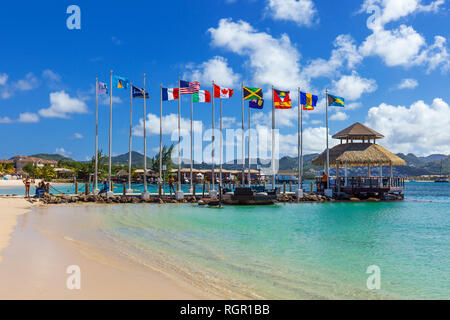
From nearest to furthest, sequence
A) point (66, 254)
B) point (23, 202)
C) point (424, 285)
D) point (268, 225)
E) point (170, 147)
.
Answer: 1. point (424, 285)
2. point (66, 254)
3. point (268, 225)
4. point (23, 202)
5. point (170, 147)

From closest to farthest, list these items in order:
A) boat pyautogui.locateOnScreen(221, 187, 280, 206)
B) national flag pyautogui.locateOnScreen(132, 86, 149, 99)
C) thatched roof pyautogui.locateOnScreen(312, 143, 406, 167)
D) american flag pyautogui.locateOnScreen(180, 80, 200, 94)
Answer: american flag pyautogui.locateOnScreen(180, 80, 200, 94)
national flag pyautogui.locateOnScreen(132, 86, 149, 99)
boat pyautogui.locateOnScreen(221, 187, 280, 206)
thatched roof pyautogui.locateOnScreen(312, 143, 406, 167)

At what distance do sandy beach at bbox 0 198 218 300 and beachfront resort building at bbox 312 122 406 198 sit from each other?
115ft

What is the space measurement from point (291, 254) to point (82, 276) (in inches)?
276

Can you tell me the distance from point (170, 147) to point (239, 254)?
266 ft

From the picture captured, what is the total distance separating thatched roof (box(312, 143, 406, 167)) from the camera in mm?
41000

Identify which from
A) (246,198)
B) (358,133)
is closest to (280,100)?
(246,198)

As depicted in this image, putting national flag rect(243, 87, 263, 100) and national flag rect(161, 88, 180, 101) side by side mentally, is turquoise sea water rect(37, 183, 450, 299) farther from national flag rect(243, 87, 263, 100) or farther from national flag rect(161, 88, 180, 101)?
national flag rect(243, 87, 263, 100)

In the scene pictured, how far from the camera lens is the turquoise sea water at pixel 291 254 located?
8591 mm

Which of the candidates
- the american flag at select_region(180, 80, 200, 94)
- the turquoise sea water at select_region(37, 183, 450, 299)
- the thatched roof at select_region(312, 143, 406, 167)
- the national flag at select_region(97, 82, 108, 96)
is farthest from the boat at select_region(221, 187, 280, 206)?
the national flag at select_region(97, 82, 108, 96)

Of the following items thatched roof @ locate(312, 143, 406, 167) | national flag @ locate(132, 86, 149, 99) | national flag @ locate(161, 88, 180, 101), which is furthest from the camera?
thatched roof @ locate(312, 143, 406, 167)

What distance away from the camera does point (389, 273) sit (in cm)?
1023

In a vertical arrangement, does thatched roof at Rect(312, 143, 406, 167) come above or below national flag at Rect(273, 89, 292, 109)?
below
